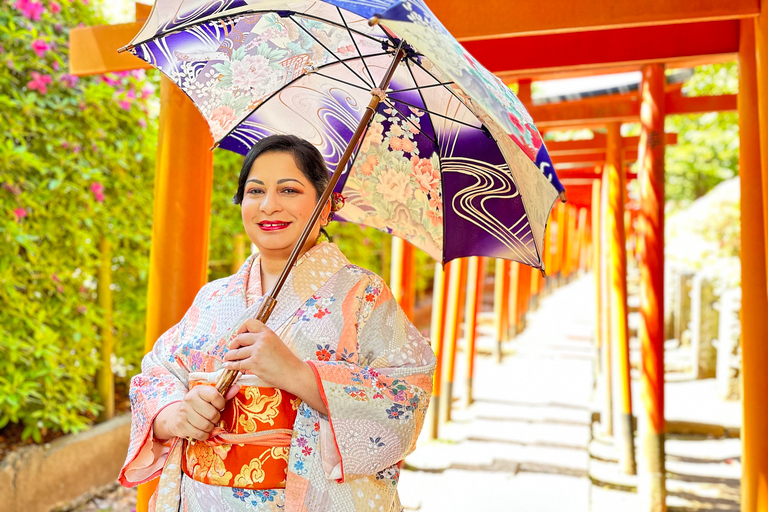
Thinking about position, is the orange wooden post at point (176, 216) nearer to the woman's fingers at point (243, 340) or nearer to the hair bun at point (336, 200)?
the hair bun at point (336, 200)

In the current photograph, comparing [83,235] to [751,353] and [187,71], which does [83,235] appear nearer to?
[187,71]

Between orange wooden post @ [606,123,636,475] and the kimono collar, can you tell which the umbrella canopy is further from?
orange wooden post @ [606,123,636,475]

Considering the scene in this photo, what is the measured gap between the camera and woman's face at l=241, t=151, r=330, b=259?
1.85 meters

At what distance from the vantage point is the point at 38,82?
4172mm

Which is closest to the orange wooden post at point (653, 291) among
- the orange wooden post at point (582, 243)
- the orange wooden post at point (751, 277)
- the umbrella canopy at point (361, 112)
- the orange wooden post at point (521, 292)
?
the orange wooden post at point (751, 277)

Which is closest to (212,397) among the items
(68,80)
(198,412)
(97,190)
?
(198,412)

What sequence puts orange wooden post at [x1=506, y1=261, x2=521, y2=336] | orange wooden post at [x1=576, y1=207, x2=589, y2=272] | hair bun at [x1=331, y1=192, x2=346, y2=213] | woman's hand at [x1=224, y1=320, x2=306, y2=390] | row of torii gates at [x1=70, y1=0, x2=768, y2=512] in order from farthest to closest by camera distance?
orange wooden post at [x1=576, y1=207, x2=589, y2=272]
orange wooden post at [x1=506, y1=261, x2=521, y2=336]
row of torii gates at [x1=70, y1=0, x2=768, y2=512]
hair bun at [x1=331, y1=192, x2=346, y2=213]
woman's hand at [x1=224, y1=320, x2=306, y2=390]

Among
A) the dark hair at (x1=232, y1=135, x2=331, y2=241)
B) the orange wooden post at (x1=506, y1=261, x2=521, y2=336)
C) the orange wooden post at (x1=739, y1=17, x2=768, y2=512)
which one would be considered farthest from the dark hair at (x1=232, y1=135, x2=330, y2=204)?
the orange wooden post at (x1=506, y1=261, x2=521, y2=336)

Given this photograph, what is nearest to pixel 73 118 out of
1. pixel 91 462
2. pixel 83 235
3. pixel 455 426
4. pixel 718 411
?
pixel 83 235

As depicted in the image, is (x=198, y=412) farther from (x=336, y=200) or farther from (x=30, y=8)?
(x=30, y=8)

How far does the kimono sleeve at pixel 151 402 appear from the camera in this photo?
5.92 ft

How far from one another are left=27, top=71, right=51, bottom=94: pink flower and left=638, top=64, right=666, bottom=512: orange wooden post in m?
3.87

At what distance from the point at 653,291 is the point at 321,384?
313 cm

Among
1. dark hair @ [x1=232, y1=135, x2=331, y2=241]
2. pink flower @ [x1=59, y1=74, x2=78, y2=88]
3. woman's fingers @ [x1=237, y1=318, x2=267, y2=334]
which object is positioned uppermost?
pink flower @ [x1=59, y1=74, x2=78, y2=88]
